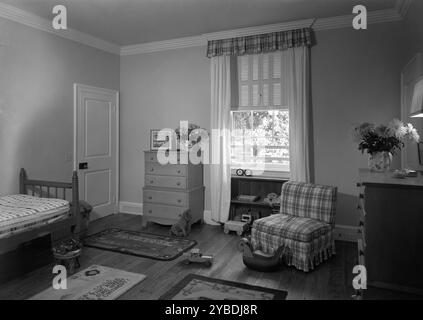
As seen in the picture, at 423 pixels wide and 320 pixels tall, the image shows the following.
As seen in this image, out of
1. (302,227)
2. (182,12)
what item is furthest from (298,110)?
(182,12)

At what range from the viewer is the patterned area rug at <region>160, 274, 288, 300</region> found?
288 centimetres

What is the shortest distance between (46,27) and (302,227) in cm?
422

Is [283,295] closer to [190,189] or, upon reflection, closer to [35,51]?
[190,189]

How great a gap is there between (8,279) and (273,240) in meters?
2.69

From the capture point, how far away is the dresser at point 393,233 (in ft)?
8.13

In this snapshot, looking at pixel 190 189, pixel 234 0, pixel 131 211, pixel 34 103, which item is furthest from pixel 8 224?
pixel 234 0

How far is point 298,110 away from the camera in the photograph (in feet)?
14.9

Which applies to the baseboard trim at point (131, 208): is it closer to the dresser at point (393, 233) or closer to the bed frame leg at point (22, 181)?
the bed frame leg at point (22, 181)

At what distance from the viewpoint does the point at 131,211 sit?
6.00m

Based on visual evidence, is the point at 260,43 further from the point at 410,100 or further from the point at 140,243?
the point at 140,243

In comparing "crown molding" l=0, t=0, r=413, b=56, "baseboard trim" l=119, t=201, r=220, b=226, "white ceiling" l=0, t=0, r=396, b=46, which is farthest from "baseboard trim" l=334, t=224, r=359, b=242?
"baseboard trim" l=119, t=201, r=220, b=226

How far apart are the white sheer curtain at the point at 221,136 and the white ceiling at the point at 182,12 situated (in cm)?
62

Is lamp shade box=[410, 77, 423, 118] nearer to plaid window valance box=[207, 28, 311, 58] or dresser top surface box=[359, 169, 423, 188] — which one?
dresser top surface box=[359, 169, 423, 188]

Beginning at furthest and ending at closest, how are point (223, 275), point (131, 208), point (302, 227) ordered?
point (131, 208) < point (302, 227) < point (223, 275)
